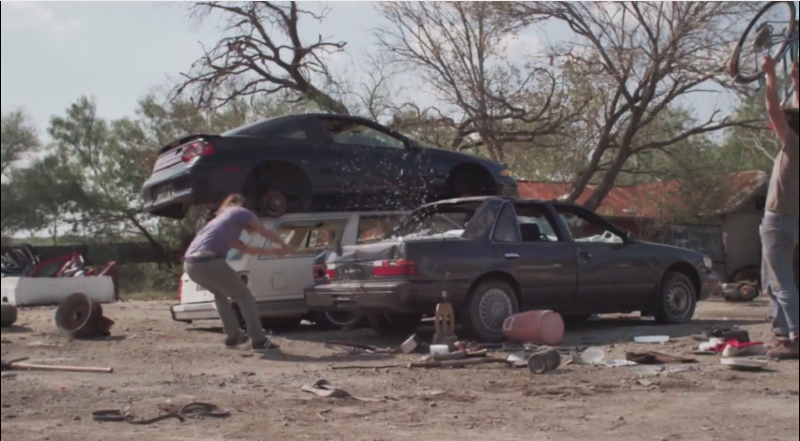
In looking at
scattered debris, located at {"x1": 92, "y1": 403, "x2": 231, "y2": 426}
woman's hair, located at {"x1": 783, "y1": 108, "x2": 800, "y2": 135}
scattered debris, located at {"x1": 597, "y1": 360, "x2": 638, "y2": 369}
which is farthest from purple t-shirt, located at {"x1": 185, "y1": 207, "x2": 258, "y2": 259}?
woman's hair, located at {"x1": 783, "y1": 108, "x2": 800, "y2": 135}

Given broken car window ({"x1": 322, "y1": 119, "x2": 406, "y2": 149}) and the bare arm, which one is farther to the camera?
broken car window ({"x1": 322, "y1": 119, "x2": 406, "y2": 149})

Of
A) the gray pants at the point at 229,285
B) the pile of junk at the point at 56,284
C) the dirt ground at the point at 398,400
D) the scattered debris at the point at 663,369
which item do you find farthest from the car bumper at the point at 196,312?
the pile of junk at the point at 56,284

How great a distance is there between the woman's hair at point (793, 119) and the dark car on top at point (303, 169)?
7941mm

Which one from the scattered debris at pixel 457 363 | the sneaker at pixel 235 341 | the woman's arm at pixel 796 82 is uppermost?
the woman's arm at pixel 796 82

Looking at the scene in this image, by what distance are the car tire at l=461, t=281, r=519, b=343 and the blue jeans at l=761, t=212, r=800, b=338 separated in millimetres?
6259

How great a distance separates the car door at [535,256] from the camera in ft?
27.7

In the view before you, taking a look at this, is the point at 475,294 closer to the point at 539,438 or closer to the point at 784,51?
the point at 539,438

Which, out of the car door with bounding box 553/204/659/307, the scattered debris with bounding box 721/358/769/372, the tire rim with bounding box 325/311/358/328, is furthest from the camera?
the tire rim with bounding box 325/311/358/328

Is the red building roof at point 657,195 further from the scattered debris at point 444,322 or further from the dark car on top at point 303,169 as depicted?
the scattered debris at point 444,322

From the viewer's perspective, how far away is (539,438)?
4.17 m

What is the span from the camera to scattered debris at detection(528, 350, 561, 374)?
6152mm

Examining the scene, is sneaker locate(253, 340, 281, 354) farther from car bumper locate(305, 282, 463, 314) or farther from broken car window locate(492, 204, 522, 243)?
broken car window locate(492, 204, 522, 243)

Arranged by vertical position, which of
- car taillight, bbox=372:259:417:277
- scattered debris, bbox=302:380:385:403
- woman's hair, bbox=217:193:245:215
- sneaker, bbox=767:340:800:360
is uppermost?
woman's hair, bbox=217:193:245:215

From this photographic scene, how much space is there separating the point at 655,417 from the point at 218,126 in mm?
17747
